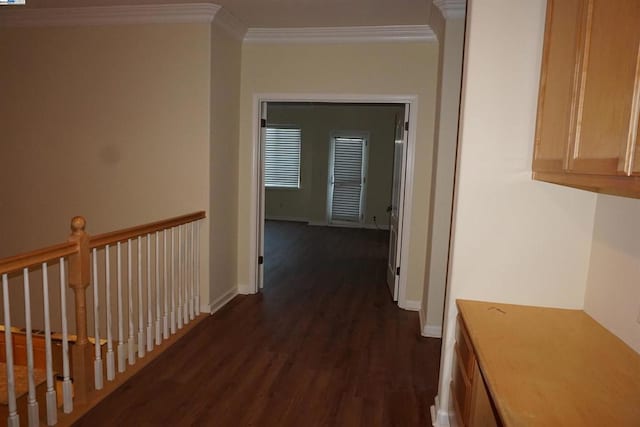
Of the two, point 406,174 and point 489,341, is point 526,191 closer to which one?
point 489,341

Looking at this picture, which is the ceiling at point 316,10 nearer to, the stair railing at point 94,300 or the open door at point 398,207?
the open door at point 398,207

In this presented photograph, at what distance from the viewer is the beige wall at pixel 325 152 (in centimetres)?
877

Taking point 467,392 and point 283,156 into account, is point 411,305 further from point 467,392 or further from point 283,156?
point 283,156

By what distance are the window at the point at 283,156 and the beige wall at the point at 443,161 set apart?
600cm

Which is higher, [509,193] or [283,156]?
[283,156]

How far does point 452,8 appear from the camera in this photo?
9.86ft

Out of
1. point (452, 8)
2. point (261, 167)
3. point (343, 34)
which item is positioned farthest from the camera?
point (261, 167)

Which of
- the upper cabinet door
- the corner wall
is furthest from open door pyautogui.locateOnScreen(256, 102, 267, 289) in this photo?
the upper cabinet door

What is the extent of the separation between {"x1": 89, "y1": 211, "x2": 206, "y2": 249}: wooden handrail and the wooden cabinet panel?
2.36 m

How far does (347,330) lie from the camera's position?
3.54 m

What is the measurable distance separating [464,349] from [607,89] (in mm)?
1154

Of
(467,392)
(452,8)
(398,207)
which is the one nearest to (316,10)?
(452,8)

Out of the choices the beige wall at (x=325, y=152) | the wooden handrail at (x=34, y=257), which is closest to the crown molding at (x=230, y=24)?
the wooden handrail at (x=34, y=257)

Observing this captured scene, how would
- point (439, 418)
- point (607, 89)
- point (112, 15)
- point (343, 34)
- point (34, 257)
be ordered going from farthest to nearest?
point (343, 34), point (112, 15), point (439, 418), point (34, 257), point (607, 89)
